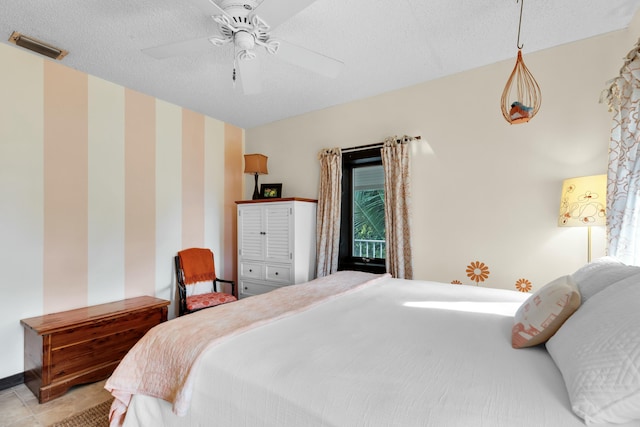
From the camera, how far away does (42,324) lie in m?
2.27

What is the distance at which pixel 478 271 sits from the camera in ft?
A: 8.96

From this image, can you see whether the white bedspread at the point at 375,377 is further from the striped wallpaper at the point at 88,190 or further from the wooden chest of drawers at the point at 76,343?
the striped wallpaper at the point at 88,190

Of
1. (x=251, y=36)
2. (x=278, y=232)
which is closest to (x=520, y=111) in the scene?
(x=251, y=36)

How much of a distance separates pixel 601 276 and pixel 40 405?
335 centimetres

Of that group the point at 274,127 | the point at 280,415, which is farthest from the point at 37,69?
the point at 280,415

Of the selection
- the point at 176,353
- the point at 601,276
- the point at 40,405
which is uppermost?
the point at 601,276

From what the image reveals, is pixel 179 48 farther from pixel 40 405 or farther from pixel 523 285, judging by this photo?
pixel 523 285

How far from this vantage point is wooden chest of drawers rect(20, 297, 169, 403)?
220cm

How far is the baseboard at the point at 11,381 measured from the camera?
2.31 metres

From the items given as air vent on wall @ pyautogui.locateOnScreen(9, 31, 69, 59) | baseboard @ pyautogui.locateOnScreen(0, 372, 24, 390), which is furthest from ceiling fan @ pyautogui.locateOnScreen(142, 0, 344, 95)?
baseboard @ pyautogui.locateOnScreen(0, 372, 24, 390)

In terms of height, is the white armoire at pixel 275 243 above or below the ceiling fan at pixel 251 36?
below

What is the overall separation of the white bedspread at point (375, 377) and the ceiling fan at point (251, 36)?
1573 millimetres

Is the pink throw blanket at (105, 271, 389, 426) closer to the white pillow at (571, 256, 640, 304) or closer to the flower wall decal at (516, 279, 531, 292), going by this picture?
the white pillow at (571, 256, 640, 304)

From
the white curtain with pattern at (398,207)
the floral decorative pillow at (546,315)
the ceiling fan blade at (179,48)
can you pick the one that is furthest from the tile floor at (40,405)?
the floral decorative pillow at (546,315)
